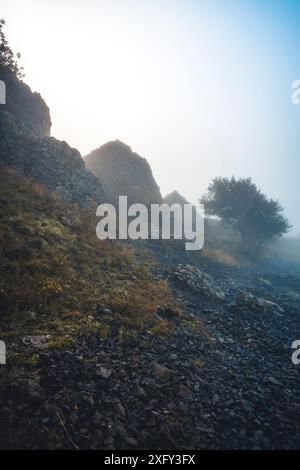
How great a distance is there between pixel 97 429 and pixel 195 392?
2.90 m

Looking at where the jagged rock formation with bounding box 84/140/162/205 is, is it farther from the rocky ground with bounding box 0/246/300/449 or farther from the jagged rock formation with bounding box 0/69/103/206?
the rocky ground with bounding box 0/246/300/449

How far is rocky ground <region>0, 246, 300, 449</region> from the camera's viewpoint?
19.7 feet

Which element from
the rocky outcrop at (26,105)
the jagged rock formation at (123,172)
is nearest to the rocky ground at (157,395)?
the jagged rock formation at (123,172)

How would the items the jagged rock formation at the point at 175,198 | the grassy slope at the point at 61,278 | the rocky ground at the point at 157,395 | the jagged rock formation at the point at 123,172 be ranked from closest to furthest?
1. the rocky ground at the point at 157,395
2. the grassy slope at the point at 61,278
3. the jagged rock formation at the point at 123,172
4. the jagged rock formation at the point at 175,198

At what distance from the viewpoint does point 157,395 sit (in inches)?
289

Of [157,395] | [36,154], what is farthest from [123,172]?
[157,395]

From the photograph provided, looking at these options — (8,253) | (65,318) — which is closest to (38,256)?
(8,253)

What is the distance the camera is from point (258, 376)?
29.7ft

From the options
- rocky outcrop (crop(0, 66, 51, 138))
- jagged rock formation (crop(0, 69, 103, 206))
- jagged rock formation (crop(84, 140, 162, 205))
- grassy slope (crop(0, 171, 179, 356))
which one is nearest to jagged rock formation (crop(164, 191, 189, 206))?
jagged rock formation (crop(84, 140, 162, 205))

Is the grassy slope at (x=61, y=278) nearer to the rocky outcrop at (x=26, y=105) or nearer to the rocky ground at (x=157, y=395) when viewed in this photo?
the rocky ground at (x=157, y=395)

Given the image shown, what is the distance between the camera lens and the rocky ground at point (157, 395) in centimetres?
601

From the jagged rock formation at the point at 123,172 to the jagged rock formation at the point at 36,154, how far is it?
642cm

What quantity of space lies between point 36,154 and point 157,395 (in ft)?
74.1

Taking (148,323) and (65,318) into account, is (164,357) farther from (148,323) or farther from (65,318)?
(65,318)
